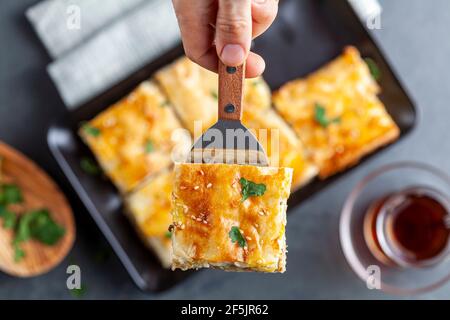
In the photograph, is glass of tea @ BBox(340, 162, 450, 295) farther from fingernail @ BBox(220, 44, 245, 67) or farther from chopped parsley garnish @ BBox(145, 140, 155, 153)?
fingernail @ BBox(220, 44, 245, 67)

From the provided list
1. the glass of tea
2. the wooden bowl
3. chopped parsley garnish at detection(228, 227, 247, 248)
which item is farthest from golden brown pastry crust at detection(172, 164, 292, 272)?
the wooden bowl

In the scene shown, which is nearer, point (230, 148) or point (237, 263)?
point (237, 263)

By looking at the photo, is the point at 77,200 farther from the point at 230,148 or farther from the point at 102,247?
the point at 230,148

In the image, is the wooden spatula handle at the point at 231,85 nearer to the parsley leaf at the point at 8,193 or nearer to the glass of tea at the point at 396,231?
the glass of tea at the point at 396,231

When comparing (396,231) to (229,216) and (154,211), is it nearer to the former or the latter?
(154,211)

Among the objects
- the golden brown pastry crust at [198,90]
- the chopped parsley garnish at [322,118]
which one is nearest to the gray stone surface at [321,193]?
the chopped parsley garnish at [322,118]
